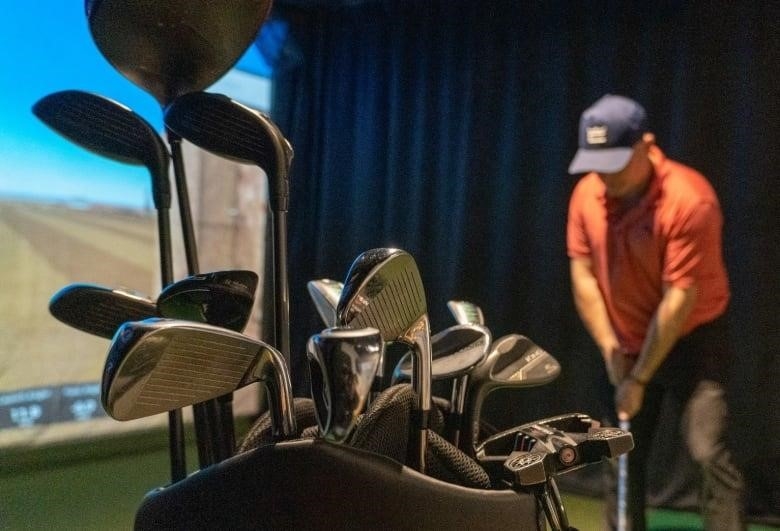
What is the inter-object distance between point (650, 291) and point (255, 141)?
1.32 meters

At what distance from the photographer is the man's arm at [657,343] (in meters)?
1.64

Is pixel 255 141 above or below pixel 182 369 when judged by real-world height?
above

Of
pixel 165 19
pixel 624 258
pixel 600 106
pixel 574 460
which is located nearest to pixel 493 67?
pixel 600 106

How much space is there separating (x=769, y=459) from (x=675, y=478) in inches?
12.0

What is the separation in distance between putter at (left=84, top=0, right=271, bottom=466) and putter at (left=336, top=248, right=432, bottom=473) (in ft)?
0.77

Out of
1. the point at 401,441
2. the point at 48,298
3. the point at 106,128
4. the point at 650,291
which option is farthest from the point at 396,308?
the point at 48,298

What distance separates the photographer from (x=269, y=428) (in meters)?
0.67

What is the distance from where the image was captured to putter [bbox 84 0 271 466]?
77 centimetres

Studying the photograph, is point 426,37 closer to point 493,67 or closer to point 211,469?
point 493,67

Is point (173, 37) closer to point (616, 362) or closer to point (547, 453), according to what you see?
point (547, 453)

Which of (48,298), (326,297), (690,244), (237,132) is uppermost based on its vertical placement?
(237,132)

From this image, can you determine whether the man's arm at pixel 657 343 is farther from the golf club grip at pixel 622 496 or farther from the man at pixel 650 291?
the golf club grip at pixel 622 496

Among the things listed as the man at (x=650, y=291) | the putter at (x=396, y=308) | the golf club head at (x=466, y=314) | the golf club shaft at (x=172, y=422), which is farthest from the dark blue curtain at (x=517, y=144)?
the putter at (x=396, y=308)

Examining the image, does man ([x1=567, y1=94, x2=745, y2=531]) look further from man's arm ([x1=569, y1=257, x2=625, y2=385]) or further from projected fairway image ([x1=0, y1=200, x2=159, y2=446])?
projected fairway image ([x1=0, y1=200, x2=159, y2=446])
